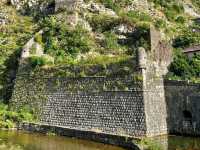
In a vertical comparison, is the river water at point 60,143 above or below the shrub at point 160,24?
below

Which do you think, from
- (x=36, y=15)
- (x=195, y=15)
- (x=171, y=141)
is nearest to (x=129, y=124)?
(x=171, y=141)

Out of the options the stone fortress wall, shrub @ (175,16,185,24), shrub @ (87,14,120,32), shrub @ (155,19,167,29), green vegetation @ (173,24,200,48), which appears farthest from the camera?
shrub @ (175,16,185,24)

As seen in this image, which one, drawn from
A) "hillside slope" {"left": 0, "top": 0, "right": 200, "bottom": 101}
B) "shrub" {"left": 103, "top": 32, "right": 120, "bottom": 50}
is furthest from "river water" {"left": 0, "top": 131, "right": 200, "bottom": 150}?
"shrub" {"left": 103, "top": 32, "right": 120, "bottom": 50}

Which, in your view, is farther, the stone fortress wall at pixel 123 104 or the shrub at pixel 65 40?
the shrub at pixel 65 40

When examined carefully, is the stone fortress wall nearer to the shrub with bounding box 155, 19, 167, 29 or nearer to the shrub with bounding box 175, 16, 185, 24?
the shrub with bounding box 155, 19, 167, 29

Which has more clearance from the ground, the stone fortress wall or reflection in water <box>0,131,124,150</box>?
the stone fortress wall

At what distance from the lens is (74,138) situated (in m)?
26.7

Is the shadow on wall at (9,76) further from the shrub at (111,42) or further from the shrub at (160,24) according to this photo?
the shrub at (160,24)

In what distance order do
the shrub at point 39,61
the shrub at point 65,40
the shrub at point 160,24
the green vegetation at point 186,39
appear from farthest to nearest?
1. the shrub at point 160,24
2. the green vegetation at point 186,39
3. the shrub at point 65,40
4. the shrub at point 39,61

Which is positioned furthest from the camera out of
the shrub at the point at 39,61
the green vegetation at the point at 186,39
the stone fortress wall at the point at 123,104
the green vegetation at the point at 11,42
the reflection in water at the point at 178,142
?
the green vegetation at the point at 186,39

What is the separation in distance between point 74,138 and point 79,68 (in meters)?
5.22

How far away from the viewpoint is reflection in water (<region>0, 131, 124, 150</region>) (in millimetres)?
23406

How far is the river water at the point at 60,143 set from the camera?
23.4m

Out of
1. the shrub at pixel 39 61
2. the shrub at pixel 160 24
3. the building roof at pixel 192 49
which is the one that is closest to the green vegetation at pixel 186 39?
the shrub at pixel 160 24
